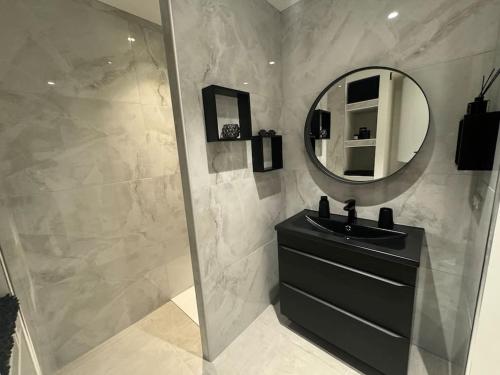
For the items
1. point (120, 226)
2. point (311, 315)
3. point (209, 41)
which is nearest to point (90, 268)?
point (120, 226)

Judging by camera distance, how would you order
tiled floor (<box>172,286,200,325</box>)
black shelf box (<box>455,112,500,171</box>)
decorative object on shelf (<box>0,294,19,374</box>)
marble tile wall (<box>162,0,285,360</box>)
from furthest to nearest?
1. tiled floor (<box>172,286,200,325</box>)
2. marble tile wall (<box>162,0,285,360</box>)
3. black shelf box (<box>455,112,500,171</box>)
4. decorative object on shelf (<box>0,294,19,374</box>)

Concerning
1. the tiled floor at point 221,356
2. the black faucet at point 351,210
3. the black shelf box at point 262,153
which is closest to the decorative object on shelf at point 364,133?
the black faucet at point 351,210

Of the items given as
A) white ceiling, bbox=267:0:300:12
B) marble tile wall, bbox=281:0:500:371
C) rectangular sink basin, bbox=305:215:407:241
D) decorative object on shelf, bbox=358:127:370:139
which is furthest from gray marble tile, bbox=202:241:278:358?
white ceiling, bbox=267:0:300:12

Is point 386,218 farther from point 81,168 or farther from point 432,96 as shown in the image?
point 81,168

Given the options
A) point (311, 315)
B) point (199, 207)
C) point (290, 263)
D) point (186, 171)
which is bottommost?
point (311, 315)

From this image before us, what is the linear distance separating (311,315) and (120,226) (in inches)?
61.6

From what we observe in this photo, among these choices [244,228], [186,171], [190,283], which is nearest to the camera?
[186,171]

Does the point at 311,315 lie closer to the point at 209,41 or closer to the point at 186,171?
the point at 186,171

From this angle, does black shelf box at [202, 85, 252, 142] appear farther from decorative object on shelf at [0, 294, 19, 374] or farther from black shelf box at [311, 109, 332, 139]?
decorative object on shelf at [0, 294, 19, 374]

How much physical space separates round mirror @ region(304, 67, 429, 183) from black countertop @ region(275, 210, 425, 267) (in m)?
0.39

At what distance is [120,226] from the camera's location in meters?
1.67

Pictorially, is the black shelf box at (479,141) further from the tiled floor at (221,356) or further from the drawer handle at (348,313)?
the tiled floor at (221,356)

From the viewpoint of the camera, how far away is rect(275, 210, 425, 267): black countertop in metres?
1.04

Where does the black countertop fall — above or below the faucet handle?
below
